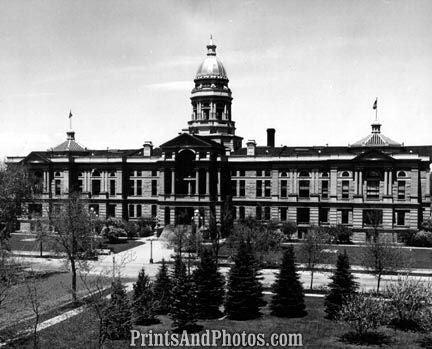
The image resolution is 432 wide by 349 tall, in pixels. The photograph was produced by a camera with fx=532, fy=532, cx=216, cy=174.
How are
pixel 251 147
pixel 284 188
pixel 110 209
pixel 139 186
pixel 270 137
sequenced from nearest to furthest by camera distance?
pixel 284 188
pixel 251 147
pixel 139 186
pixel 110 209
pixel 270 137

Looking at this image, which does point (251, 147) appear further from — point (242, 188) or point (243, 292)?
point (243, 292)

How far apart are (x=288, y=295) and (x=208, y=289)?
17.8ft

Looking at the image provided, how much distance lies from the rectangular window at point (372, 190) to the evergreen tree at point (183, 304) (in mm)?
45569

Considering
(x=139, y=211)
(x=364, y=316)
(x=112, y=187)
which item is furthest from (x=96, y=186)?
(x=364, y=316)

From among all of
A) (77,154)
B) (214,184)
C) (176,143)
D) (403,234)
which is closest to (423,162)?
(403,234)

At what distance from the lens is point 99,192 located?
283 feet

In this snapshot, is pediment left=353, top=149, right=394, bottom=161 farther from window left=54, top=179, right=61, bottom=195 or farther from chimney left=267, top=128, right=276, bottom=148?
window left=54, top=179, right=61, bottom=195

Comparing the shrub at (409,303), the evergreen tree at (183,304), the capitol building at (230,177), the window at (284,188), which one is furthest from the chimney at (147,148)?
the shrub at (409,303)

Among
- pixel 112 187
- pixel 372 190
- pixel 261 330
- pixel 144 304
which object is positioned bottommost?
pixel 261 330

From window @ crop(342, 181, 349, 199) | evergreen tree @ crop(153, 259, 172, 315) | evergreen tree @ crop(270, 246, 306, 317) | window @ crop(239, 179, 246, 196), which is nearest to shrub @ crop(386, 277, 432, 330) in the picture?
evergreen tree @ crop(270, 246, 306, 317)

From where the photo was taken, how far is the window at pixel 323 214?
2965 inches

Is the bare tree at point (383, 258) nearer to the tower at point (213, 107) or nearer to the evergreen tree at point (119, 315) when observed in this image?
the evergreen tree at point (119, 315)

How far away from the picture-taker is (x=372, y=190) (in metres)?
73.0

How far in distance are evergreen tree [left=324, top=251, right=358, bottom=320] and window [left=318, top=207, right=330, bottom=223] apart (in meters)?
38.4
